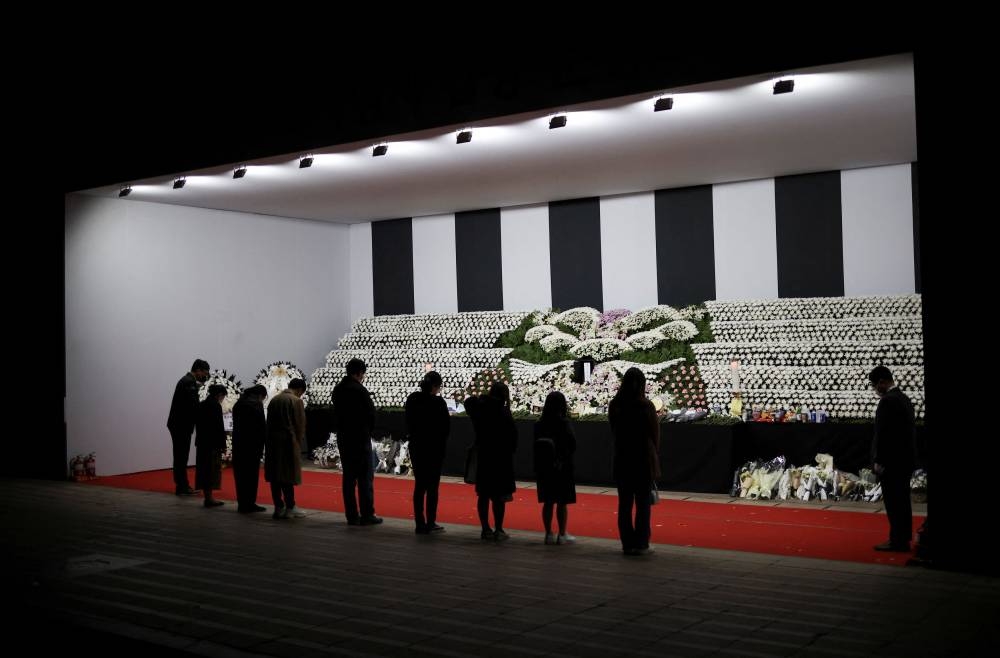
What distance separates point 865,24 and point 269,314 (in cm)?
1145

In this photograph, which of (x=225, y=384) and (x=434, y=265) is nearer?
(x=225, y=384)

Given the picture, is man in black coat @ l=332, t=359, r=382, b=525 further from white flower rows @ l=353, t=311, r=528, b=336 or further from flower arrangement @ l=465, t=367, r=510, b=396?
white flower rows @ l=353, t=311, r=528, b=336

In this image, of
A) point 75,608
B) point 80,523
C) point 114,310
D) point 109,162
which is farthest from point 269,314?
point 75,608

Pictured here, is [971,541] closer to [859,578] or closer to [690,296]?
[859,578]

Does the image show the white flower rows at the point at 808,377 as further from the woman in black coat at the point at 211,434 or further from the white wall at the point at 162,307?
the white wall at the point at 162,307

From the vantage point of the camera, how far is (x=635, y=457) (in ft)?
24.6

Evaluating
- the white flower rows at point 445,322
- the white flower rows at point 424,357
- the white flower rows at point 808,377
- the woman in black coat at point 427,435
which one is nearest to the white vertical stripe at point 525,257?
the white flower rows at point 445,322

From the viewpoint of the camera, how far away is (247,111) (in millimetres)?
10586

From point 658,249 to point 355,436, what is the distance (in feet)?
21.8

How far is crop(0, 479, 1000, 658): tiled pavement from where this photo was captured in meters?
5.14

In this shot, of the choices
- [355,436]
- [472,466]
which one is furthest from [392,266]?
[472,466]

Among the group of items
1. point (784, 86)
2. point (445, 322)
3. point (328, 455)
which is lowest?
point (328, 455)

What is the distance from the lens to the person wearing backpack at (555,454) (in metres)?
7.88

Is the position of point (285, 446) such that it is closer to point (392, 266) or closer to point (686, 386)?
point (686, 386)
